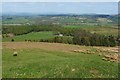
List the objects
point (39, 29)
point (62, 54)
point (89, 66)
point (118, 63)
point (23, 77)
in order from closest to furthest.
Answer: point (23, 77) → point (89, 66) → point (118, 63) → point (62, 54) → point (39, 29)

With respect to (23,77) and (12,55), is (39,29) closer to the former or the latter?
(12,55)

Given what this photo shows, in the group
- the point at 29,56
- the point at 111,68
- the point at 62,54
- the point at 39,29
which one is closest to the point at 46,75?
the point at 111,68

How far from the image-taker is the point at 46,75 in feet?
58.4

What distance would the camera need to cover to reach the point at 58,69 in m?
19.2

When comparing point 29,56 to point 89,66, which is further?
point 29,56

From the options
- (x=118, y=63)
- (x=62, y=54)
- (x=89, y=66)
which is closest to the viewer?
(x=89, y=66)

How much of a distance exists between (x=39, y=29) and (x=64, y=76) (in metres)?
87.2

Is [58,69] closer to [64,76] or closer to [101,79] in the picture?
[64,76]

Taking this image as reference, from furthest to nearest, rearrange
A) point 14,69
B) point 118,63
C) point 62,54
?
point 62,54 → point 118,63 → point 14,69

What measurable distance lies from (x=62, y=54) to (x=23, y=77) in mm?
10314

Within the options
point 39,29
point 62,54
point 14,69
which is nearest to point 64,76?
point 14,69

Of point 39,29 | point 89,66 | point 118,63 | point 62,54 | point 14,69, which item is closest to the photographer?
point 14,69

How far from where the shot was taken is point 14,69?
19.1 meters

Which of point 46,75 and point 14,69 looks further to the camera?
point 14,69
